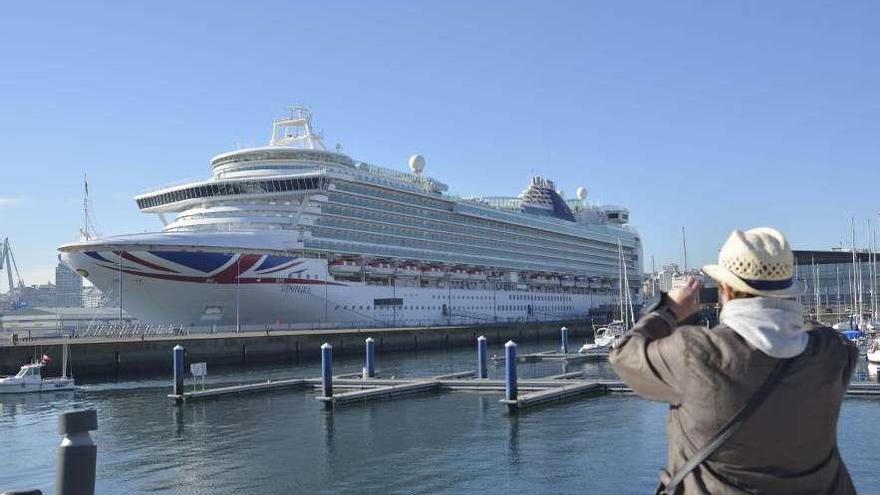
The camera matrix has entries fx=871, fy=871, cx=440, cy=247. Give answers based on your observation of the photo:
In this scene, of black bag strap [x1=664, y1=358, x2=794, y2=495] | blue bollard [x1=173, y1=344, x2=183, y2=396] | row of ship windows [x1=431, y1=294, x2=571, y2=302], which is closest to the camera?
black bag strap [x1=664, y1=358, x2=794, y2=495]

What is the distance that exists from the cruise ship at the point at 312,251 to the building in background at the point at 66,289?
5160 inches

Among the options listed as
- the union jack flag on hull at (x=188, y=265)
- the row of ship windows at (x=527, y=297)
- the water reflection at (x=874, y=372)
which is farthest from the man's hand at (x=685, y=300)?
the row of ship windows at (x=527, y=297)

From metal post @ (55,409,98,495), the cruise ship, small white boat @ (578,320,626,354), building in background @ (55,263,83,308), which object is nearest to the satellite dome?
the cruise ship

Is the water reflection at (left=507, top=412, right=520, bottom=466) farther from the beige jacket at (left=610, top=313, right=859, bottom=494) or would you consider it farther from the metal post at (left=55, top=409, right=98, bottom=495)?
the beige jacket at (left=610, top=313, right=859, bottom=494)

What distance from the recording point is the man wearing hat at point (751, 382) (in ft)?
8.43

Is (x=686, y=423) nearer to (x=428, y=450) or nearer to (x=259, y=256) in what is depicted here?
(x=428, y=450)

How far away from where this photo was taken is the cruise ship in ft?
137

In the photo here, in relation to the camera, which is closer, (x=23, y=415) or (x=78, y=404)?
(x=23, y=415)

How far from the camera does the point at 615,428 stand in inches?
727

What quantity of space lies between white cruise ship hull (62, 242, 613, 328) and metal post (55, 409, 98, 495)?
Result: 38.2 m

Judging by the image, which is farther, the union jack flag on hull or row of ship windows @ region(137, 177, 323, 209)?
row of ship windows @ region(137, 177, 323, 209)

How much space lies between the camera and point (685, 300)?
9.46 ft

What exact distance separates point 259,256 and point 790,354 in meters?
41.7

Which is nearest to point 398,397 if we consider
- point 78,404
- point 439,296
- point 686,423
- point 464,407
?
point 464,407
